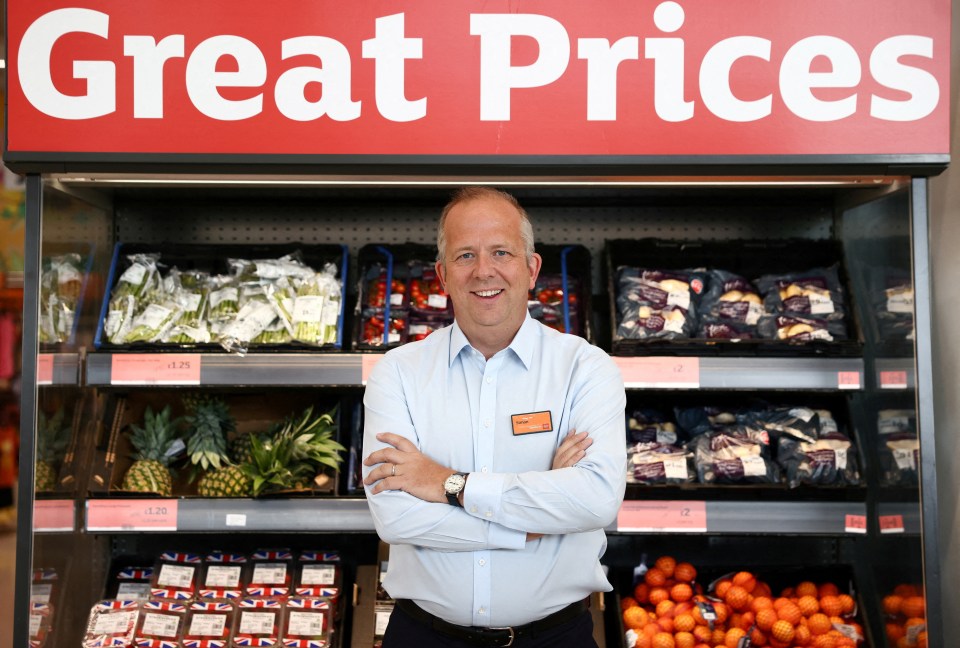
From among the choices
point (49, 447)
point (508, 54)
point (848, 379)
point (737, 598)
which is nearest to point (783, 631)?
point (737, 598)

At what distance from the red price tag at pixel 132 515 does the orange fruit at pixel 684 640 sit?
1712 mm

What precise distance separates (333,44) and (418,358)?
3.23 ft

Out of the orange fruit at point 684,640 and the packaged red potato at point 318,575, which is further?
the packaged red potato at point 318,575

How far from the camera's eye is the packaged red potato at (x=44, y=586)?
2.44 m

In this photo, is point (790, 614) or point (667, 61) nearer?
point (667, 61)

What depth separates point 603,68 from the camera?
2.33 m

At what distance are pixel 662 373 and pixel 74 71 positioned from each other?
6.52ft

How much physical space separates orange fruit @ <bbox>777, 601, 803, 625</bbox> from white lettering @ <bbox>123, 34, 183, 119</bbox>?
2565 millimetres

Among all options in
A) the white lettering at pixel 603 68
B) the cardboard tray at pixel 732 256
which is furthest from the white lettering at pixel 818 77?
the cardboard tray at pixel 732 256

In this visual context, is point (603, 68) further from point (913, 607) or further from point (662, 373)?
point (913, 607)

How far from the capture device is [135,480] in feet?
8.99

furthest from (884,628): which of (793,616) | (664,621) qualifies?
(664,621)

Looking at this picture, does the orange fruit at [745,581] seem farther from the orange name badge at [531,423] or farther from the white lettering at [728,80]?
the white lettering at [728,80]

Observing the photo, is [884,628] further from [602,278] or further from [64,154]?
[64,154]
